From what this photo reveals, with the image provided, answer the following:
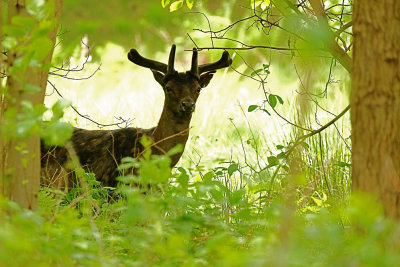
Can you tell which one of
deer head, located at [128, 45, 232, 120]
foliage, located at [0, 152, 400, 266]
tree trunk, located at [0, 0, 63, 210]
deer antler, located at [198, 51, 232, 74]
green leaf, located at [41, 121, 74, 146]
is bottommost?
foliage, located at [0, 152, 400, 266]

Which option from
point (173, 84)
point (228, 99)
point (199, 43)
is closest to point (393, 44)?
point (173, 84)

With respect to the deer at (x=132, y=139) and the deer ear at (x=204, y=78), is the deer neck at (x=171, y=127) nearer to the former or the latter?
the deer at (x=132, y=139)

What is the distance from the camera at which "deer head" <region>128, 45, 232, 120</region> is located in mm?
6672

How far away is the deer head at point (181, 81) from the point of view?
6.67 m

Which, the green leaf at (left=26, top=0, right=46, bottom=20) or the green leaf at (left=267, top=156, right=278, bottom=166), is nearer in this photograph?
the green leaf at (left=26, top=0, right=46, bottom=20)

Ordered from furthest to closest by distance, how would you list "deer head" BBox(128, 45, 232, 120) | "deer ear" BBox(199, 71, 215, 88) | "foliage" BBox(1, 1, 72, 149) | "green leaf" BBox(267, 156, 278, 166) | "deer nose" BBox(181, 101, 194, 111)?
"deer ear" BBox(199, 71, 215, 88) < "deer head" BBox(128, 45, 232, 120) < "deer nose" BBox(181, 101, 194, 111) < "green leaf" BBox(267, 156, 278, 166) < "foliage" BBox(1, 1, 72, 149)

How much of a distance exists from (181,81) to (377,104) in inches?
159

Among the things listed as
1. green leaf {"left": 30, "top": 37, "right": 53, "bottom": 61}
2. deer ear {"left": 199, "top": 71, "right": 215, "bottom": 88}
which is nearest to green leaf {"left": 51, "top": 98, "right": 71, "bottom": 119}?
green leaf {"left": 30, "top": 37, "right": 53, "bottom": 61}

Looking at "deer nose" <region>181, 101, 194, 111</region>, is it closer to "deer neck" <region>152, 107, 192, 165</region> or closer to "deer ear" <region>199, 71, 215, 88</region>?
"deer neck" <region>152, 107, 192, 165</region>

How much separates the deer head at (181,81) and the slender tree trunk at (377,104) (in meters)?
3.49

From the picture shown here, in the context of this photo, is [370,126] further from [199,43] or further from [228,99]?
[199,43]

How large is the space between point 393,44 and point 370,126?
324mm

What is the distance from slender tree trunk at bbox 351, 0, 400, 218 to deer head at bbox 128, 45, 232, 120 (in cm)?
349

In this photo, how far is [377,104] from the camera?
117 inches
